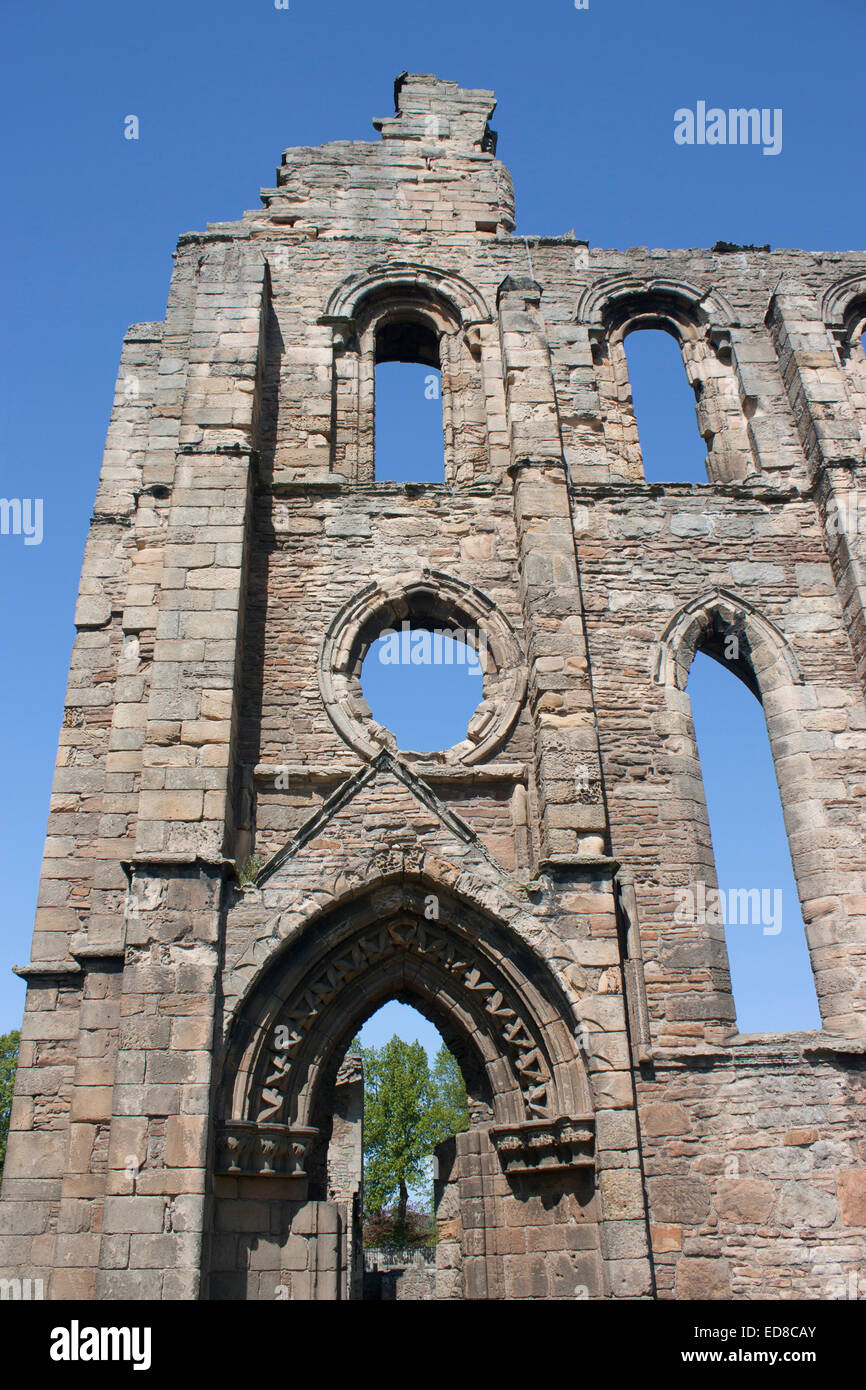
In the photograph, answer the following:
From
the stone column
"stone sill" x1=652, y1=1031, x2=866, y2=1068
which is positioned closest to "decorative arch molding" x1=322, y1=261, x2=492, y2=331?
the stone column

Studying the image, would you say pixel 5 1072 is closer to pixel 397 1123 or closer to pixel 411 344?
pixel 397 1123

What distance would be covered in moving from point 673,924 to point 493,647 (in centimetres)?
306

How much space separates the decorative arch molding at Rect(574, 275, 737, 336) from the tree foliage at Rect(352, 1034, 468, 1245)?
85.4ft

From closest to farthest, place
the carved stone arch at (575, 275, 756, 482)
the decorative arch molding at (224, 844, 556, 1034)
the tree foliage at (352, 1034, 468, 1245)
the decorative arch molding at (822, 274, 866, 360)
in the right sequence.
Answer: the decorative arch molding at (224, 844, 556, 1034)
the carved stone arch at (575, 275, 756, 482)
the decorative arch molding at (822, 274, 866, 360)
the tree foliage at (352, 1034, 468, 1245)

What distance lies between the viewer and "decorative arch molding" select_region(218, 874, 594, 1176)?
733 centimetres

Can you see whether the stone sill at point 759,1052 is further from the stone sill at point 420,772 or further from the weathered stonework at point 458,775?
the stone sill at point 420,772

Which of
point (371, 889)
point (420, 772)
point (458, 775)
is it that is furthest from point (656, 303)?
point (371, 889)

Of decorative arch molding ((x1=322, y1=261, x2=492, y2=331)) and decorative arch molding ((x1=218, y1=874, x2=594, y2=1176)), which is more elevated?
decorative arch molding ((x1=322, y1=261, x2=492, y2=331))

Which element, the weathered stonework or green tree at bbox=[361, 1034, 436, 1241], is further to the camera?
green tree at bbox=[361, 1034, 436, 1241]

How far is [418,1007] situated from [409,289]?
27.7 feet

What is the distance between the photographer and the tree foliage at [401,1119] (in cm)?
3416

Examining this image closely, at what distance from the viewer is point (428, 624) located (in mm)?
10414

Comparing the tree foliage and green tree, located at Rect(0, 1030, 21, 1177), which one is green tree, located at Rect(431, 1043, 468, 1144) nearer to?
the tree foliage
